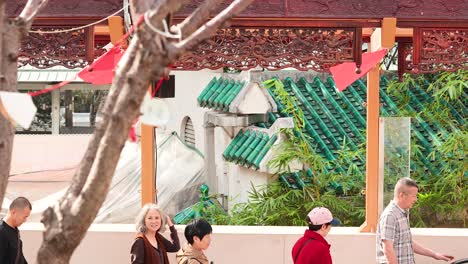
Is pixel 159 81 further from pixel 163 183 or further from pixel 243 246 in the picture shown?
pixel 163 183

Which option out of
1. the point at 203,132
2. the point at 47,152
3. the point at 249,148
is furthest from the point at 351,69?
the point at 47,152

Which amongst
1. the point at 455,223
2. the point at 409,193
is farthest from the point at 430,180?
the point at 409,193

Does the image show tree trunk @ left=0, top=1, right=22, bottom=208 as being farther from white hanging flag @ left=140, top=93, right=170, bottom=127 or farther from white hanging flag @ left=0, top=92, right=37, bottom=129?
white hanging flag @ left=140, top=93, right=170, bottom=127

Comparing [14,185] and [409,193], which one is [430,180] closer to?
[409,193]

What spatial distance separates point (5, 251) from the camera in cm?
758

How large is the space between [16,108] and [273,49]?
4273mm

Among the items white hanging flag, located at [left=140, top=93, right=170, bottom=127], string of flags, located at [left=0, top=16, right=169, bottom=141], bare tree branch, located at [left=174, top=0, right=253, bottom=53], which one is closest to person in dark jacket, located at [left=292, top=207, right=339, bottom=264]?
string of flags, located at [left=0, top=16, right=169, bottom=141]

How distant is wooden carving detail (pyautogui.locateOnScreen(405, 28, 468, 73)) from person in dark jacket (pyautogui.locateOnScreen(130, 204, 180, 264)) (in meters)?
2.63

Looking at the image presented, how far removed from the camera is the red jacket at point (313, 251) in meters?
7.44

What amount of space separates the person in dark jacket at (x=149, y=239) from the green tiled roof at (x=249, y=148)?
361 cm

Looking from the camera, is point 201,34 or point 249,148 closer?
point 201,34

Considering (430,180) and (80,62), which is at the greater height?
(80,62)

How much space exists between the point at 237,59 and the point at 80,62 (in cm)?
132

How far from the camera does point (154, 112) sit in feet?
20.3
